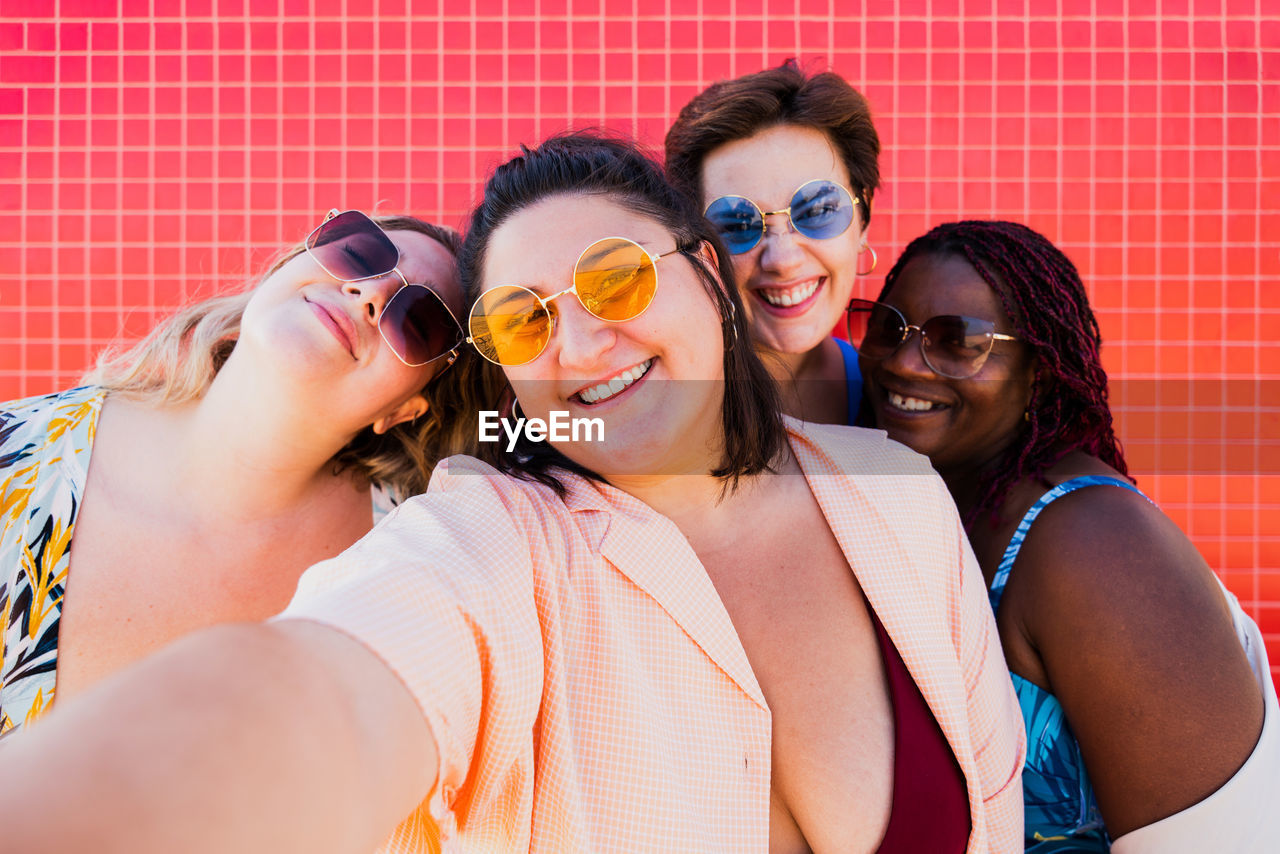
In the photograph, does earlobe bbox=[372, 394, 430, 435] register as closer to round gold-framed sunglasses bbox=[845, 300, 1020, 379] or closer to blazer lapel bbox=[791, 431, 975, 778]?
blazer lapel bbox=[791, 431, 975, 778]

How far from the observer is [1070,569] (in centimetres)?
→ 157

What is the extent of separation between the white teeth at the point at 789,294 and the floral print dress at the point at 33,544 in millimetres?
1709

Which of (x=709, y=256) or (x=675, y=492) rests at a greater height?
(x=709, y=256)

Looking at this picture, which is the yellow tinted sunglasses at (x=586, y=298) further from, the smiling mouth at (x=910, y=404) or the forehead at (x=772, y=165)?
the smiling mouth at (x=910, y=404)

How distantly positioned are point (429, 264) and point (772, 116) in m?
0.96

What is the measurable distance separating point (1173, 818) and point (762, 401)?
1.12 m

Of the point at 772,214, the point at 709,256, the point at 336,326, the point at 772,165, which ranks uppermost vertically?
the point at 772,165

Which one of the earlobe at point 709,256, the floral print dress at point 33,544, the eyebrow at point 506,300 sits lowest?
the floral print dress at point 33,544

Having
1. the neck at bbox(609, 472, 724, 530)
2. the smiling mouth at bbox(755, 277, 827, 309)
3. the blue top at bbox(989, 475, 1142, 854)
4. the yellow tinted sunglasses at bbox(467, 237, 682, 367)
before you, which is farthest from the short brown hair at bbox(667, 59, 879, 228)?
the blue top at bbox(989, 475, 1142, 854)

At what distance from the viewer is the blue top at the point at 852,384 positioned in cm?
239

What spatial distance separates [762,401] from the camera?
5.09ft

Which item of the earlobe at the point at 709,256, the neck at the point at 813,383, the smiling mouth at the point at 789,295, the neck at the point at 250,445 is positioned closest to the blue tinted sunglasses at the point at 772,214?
the smiling mouth at the point at 789,295

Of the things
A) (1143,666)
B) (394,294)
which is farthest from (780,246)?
(1143,666)

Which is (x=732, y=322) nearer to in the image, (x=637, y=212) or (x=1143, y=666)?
(x=637, y=212)
